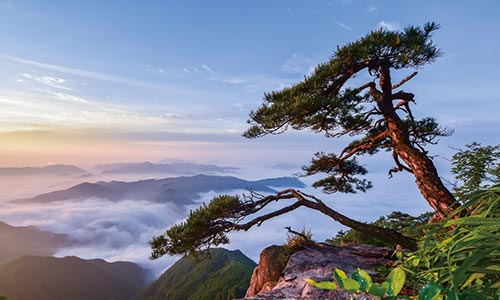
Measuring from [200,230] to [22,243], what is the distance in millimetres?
231634

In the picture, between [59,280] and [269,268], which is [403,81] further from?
[59,280]

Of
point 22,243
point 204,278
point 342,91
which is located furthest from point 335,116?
point 22,243

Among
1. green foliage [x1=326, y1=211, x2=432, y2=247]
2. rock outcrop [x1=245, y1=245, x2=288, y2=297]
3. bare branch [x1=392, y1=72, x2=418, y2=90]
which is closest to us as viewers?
rock outcrop [x1=245, y1=245, x2=288, y2=297]

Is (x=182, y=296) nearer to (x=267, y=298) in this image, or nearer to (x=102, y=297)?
(x=102, y=297)

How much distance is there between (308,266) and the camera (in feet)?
15.6

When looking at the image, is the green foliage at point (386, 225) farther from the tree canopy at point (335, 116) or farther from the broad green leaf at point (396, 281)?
the broad green leaf at point (396, 281)

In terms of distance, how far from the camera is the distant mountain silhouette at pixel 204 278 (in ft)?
232

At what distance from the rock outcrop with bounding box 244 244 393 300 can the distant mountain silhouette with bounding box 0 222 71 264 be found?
215357mm

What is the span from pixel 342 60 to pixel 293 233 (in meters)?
3.66

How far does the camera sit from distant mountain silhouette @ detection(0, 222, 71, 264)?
576 feet

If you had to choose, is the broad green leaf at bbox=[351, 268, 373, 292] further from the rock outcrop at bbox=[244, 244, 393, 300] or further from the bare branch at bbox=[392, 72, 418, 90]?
the bare branch at bbox=[392, 72, 418, 90]

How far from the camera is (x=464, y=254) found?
1.07 m

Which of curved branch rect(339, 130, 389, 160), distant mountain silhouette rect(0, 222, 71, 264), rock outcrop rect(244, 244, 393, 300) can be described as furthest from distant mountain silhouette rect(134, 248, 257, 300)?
distant mountain silhouette rect(0, 222, 71, 264)

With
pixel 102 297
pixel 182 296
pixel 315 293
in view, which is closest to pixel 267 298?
pixel 315 293
